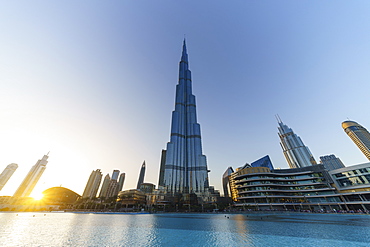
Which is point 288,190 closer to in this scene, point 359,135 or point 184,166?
point 184,166

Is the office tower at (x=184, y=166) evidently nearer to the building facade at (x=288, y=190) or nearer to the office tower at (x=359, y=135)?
the building facade at (x=288, y=190)

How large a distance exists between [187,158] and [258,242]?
172 meters

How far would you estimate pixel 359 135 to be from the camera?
18275cm

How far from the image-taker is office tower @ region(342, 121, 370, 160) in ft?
563

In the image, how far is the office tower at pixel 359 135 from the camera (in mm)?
171500

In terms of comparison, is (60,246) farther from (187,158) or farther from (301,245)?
(187,158)

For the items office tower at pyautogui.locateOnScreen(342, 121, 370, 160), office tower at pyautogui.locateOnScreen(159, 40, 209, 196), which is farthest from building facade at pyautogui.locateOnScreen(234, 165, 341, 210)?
office tower at pyautogui.locateOnScreen(342, 121, 370, 160)

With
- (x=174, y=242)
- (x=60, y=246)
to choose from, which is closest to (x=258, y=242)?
(x=174, y=242)

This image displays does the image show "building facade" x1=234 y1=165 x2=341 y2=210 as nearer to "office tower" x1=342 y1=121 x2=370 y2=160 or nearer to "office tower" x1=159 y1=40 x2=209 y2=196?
"office tower" x1=159 y1=40 x2=209 y2=196

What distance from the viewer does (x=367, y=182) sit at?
6731 centimetres

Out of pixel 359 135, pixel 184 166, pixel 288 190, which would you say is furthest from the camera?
pixel 184 166

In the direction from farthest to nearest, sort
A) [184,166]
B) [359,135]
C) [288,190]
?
1. [184,166]
2. [359,135]
3. [288,190]

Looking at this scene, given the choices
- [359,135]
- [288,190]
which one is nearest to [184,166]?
[288,190]

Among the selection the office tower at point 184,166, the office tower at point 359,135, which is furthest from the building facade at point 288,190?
the office tower at point 359,135
